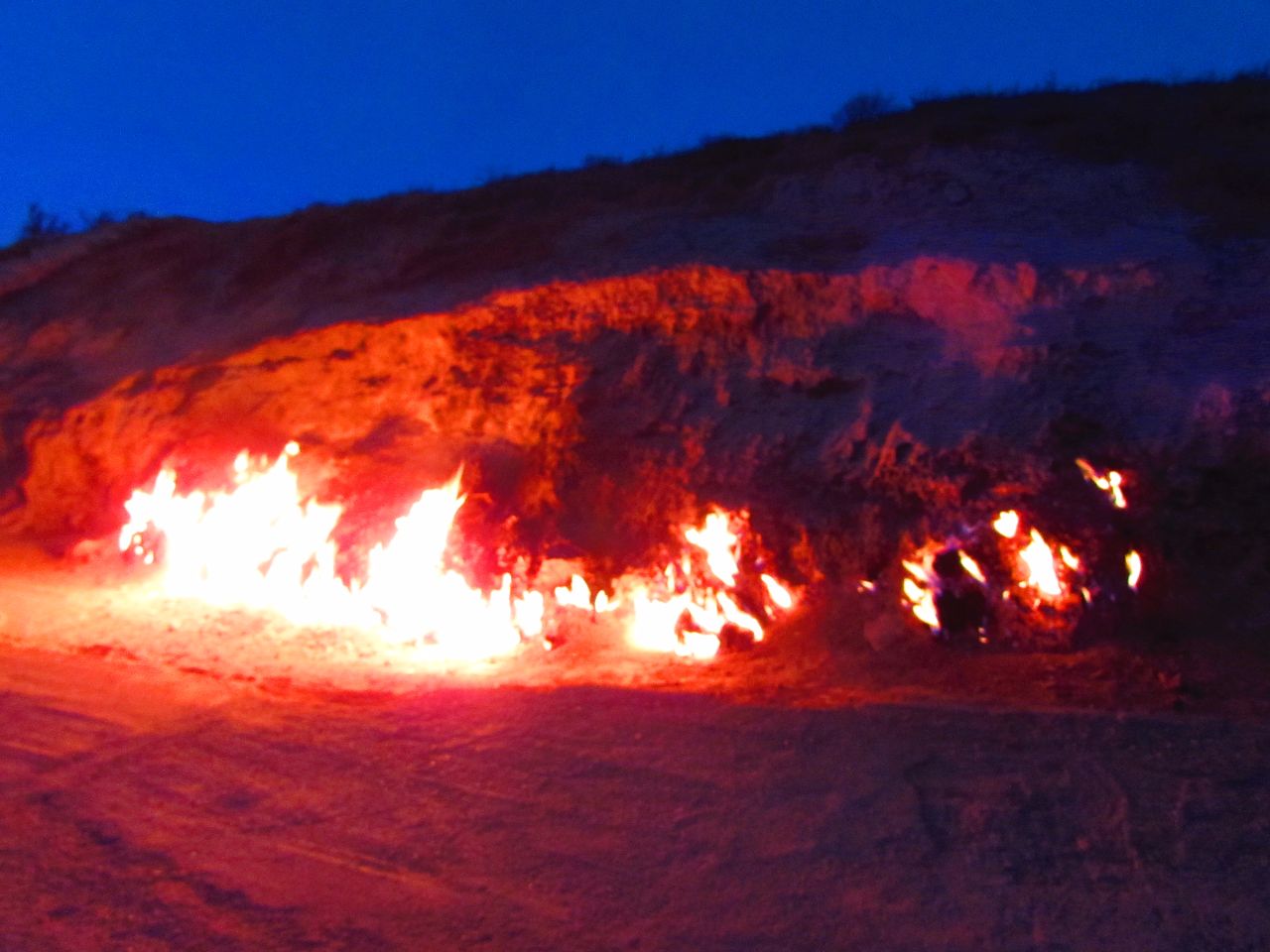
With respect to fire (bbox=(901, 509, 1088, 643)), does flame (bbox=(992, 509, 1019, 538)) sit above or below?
above

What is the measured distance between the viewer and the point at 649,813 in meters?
4.05

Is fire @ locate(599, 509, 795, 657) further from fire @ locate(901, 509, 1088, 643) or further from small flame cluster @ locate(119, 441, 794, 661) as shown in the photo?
fire @ locate(901, 509, 1088, 643)

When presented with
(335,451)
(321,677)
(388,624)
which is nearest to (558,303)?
(335,451)

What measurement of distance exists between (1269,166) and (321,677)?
24.0ft

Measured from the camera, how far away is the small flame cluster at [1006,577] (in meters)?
5.52

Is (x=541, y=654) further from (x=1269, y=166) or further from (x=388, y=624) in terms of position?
(x=1269, y=166)

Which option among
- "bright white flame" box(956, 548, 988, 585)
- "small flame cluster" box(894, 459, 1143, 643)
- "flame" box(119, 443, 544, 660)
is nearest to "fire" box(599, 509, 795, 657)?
"flame" box(119, 443, 544, 660)

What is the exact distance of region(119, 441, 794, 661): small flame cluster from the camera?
251 inches

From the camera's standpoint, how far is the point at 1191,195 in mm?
7598

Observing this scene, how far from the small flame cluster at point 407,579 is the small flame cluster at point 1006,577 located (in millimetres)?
830

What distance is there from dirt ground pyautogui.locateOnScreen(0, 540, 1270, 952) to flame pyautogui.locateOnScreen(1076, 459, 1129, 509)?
0.94m

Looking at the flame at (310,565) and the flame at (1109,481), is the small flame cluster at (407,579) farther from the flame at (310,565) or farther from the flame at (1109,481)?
the flame at (1109,481)

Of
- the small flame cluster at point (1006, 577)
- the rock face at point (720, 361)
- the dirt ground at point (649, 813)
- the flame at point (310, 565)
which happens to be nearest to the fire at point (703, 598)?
the rock face at point (720, 361)

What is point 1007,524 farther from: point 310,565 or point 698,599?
point 310,565
